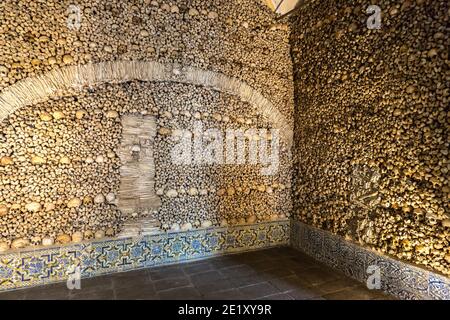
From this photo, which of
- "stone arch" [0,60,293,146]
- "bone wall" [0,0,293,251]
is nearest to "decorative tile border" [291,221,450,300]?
"bone wall" [0,0,293,251]

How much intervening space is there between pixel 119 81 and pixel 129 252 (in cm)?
194

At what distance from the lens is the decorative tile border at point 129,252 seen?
8.25ft

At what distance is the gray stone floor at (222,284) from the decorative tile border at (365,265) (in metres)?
0.11

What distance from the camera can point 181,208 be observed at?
316 cm

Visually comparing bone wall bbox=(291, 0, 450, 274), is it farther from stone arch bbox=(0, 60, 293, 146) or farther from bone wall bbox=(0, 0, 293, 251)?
stone arch bbox=(0, 60, 293, 146)

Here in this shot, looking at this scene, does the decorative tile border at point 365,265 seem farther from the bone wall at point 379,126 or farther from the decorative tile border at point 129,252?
the decorative tile border at point 129,252

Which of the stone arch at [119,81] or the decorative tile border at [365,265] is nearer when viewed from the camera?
the decorative tile border at [365,265]

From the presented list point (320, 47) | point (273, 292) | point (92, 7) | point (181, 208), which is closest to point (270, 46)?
point (320, 47)

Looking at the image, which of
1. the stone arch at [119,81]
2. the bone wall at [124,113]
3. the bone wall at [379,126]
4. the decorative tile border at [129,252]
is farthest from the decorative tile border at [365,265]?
the stone arch at [119,81]

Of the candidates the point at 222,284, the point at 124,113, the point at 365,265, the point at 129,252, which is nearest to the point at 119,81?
the point at 124,113

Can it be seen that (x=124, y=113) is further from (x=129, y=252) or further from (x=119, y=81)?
(x=129, y=252)

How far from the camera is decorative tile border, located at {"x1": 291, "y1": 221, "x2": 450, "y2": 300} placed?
211 cm
